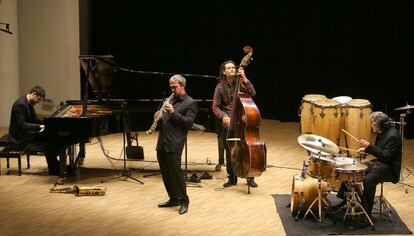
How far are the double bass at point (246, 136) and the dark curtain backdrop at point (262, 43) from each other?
4.69 metres

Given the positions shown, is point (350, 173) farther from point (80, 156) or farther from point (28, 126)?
point (80, 156)

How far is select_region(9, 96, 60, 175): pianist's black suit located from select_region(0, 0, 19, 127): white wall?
475 centimetres

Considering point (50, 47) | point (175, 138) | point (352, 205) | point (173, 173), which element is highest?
point (50, 47)

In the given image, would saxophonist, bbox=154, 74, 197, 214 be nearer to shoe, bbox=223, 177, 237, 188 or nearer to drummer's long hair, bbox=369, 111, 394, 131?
shoe, bbox=223, 177, 237, 188

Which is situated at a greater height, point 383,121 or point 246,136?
point 383,121

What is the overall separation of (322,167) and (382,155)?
0.67 m

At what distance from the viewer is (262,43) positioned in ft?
48.0

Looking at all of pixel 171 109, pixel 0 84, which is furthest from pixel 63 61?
pixel 171 109

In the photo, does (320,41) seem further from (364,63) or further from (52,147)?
(52,147)

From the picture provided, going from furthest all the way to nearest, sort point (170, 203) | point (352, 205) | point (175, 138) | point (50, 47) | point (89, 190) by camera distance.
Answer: point (50, 47) → point (89, 190) → point (170, 203) → point (175, 138) → point (352, 205)

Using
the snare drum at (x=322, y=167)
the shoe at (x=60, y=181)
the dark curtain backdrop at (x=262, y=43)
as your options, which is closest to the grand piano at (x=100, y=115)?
the shoe at (x=60, y=181)

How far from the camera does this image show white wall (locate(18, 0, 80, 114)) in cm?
1370

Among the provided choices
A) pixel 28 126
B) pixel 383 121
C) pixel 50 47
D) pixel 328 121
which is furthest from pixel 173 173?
pixel 50 47

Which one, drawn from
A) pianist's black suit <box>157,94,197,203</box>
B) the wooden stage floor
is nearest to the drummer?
the wooden stage floor
